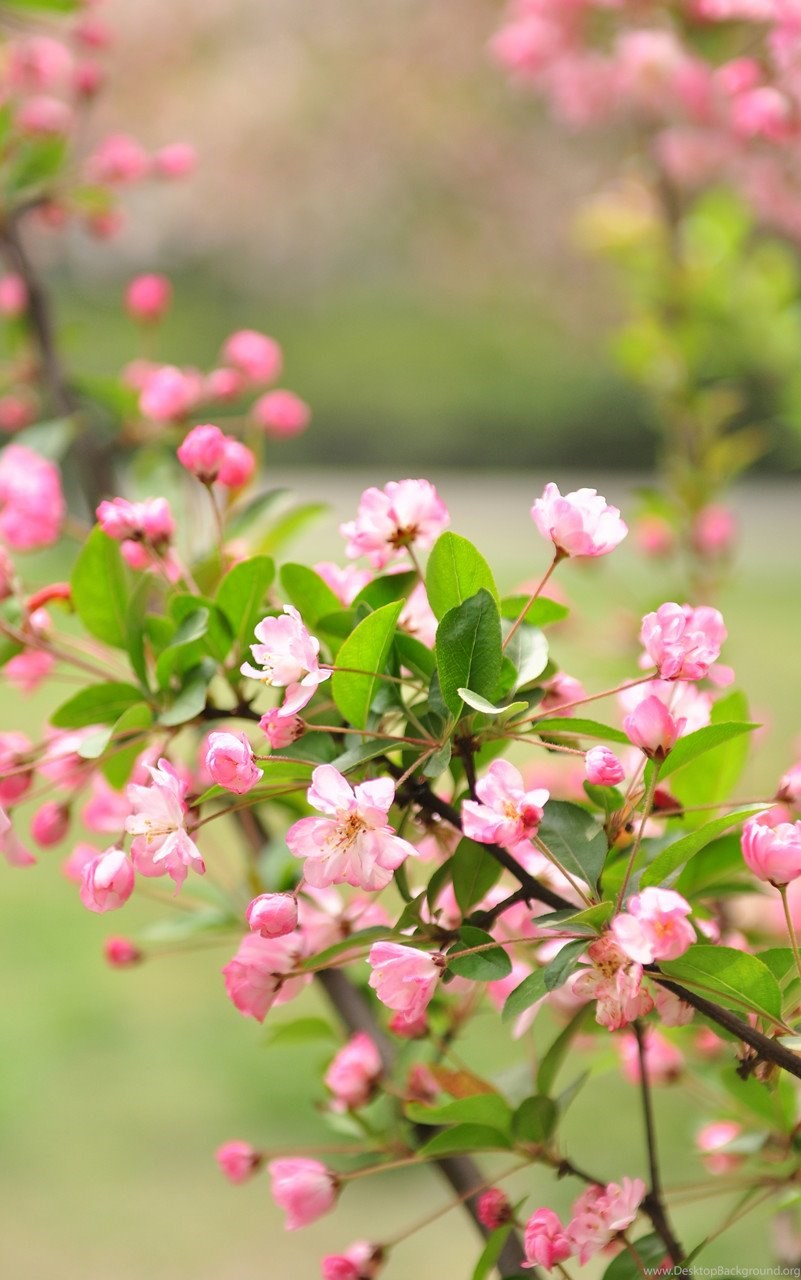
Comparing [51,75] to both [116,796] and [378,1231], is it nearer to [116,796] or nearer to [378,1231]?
[116,796]

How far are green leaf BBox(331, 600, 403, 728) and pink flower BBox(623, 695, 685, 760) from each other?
0.07 metres

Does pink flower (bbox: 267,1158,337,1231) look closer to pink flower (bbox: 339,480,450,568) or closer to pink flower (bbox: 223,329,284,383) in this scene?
pink flower (bbox: 339,480,450,568)

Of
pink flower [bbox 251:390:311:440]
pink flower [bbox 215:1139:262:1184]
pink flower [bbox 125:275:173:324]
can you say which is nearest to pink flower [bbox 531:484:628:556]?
pink flower [bbox 215:1139:262:1184]

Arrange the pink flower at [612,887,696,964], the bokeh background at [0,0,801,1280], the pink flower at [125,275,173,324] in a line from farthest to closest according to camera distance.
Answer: the bokeh background at [0,0,801,1280] → the pink flower at [125,275,173,324] → the pink flower at [612,887,696,964]

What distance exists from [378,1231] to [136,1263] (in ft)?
0.82

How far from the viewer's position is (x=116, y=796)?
600 mm

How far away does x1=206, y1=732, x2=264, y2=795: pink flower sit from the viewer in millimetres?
359

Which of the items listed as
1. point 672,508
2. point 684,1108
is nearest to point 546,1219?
point 672,508

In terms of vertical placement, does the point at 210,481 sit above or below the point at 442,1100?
above

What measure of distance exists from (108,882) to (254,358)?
506 mm

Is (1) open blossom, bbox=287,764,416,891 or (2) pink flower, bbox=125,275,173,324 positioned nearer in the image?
(1) open blossom, bbox=287,764,416,891

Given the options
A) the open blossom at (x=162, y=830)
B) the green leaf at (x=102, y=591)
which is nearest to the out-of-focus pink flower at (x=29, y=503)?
the green leaf at (x=102, y=591)

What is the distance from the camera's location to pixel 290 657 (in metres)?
0.38

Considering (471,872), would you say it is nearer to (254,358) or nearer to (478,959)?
(478,959)
